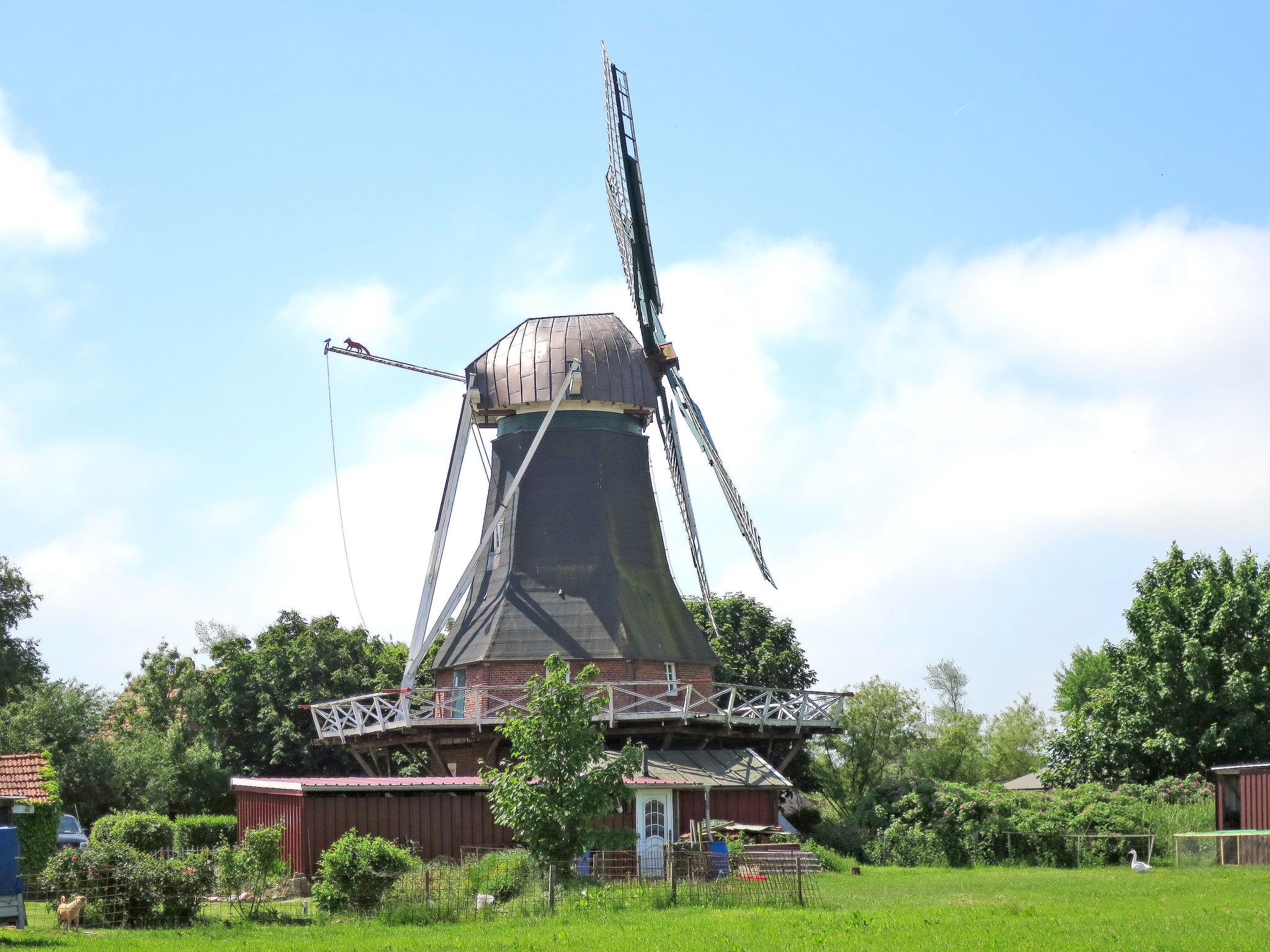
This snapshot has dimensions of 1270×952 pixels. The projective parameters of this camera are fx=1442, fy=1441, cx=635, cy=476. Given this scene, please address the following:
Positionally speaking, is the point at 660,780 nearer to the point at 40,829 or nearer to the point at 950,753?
the point at 40,829

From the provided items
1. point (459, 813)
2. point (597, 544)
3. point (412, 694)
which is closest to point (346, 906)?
point (459, 813)

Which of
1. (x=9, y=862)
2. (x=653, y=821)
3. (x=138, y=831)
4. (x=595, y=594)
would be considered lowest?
(x=653, y=821)

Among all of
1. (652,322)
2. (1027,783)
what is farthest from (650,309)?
(1027,783)

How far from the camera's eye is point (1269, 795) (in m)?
26.6

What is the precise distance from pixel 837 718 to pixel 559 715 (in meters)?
12.6

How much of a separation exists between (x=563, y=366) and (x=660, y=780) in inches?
410

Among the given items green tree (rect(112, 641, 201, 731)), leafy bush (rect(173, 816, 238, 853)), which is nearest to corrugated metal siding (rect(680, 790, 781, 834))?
leafy bush (rect(173, 816, 238, 853))

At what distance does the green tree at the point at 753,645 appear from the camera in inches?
1681

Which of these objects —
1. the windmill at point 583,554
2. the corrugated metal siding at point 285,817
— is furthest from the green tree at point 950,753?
the corrugated metal siding at point 285,817

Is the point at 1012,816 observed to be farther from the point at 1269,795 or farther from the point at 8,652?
the point at 8,652

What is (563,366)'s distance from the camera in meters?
33.4

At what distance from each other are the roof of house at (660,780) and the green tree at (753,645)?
11.2 metres

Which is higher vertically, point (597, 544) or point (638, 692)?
point (597, 544)

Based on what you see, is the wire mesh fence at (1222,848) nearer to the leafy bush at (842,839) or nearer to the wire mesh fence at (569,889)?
the leafy bush at (842,839)
